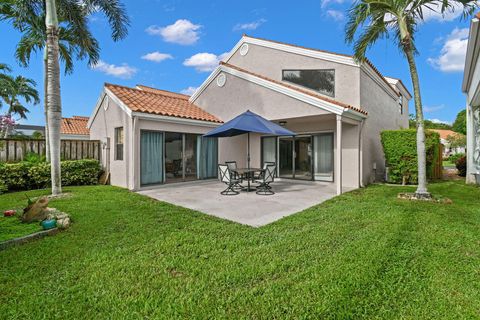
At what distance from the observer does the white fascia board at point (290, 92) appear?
389 inches

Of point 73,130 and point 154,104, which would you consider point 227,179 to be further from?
point 73,130

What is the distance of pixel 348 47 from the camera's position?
9.87 m

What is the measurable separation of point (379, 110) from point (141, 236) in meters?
14.2

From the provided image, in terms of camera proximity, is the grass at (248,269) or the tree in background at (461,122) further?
the tree in background at (461,122)

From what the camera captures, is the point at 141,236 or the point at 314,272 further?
the point at 141,236

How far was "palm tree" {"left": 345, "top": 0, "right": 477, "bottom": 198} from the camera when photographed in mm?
8239

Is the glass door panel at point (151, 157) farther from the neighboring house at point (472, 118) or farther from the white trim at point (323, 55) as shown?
the neighboring house at point (472, 118)

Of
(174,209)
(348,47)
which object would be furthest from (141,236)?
(348,47)

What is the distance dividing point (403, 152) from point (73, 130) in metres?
26.8

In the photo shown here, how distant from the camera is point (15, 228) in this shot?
5.29 m

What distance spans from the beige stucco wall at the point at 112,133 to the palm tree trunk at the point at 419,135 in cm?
1091

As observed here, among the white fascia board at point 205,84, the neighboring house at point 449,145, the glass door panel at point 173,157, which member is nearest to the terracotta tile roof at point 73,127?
the white fascia board at point 205,84

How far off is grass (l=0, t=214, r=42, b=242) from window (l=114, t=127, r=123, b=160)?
19.6 feet

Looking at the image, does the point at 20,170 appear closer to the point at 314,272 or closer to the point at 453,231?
the point at 314,272
